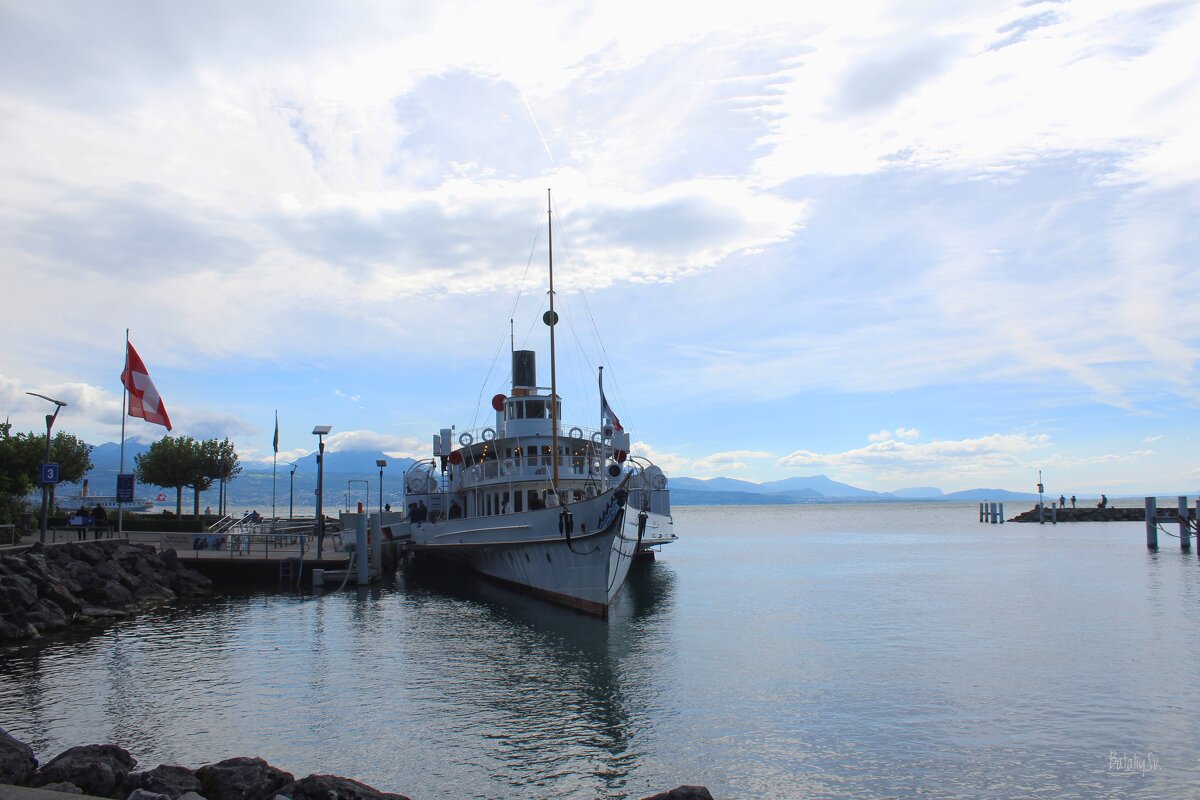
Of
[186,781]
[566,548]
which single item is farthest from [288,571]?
[186,781]

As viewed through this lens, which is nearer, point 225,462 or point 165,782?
point 165,782

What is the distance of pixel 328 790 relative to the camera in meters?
10.1

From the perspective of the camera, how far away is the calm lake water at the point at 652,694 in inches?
518

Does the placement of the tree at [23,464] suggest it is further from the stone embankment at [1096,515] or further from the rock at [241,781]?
the stone embankment at [1096,515]

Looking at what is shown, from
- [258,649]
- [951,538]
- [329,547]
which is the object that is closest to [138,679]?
[258,649]

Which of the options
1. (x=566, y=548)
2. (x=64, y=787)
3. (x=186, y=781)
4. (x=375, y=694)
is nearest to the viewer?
(x=64, y=787)

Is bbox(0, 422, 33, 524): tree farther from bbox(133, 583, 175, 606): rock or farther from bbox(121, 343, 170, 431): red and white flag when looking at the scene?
bbox(133, 583, 175, 606): rock

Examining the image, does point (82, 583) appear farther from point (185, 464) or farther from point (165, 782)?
point (185, 464)

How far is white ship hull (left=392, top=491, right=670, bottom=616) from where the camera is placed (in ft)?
84.7

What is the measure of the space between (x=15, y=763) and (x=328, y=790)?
174 inches

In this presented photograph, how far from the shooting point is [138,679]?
748 inches

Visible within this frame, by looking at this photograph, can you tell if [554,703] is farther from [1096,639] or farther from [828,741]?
[1096,639]

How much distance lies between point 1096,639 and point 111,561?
35495 millimetres

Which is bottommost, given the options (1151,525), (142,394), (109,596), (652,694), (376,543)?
(652,694)
